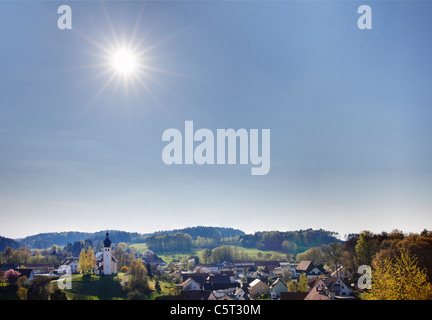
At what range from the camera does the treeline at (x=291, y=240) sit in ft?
525

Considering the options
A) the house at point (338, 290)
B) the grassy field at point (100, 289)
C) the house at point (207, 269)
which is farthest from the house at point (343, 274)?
the house at point (207, 269)

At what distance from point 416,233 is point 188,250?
115967 millimetres

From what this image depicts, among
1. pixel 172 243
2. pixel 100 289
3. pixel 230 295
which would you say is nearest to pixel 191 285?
pixel 230 295

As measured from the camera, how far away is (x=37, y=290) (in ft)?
152

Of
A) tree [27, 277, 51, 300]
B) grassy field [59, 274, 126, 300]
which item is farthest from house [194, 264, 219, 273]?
tree [27, 277, 51, 300]

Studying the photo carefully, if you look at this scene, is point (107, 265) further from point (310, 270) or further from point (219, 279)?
point (310, 270)

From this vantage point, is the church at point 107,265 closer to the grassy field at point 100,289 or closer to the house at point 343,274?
the grassy field at point 100,289

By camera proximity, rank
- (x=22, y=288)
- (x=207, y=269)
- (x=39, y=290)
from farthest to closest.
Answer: (x=207, y=269) → (x=22, y=288) → (x=39, y=290)

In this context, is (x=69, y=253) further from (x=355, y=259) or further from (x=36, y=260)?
(x=355, y=259)

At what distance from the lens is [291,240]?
534ft
